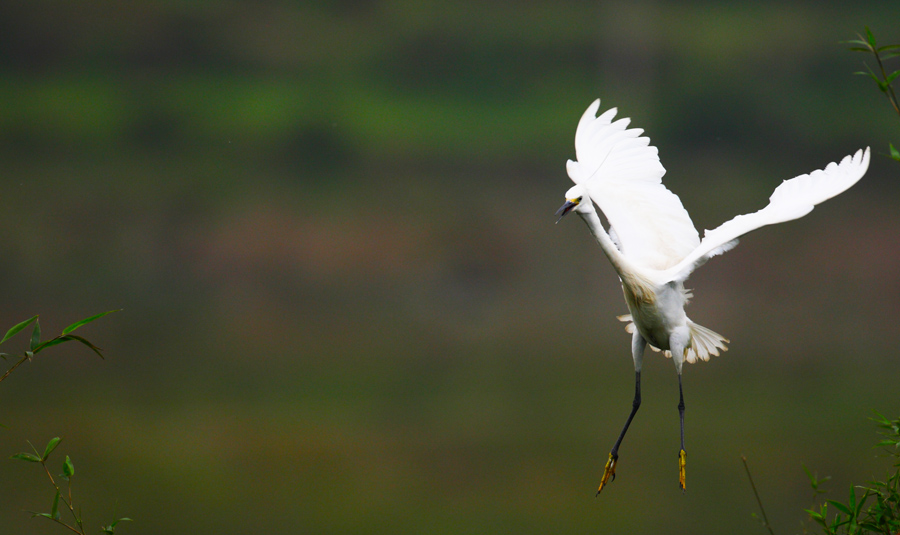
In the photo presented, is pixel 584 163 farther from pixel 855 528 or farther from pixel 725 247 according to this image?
pixel 855 528

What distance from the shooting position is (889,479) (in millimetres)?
1272

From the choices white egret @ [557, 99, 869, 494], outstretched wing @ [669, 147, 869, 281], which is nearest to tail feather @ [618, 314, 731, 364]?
white egret @ [557, 99, 869, 494]

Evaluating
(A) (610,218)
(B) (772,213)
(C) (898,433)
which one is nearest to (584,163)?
(A) (610,218)

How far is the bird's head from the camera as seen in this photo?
4.61ft

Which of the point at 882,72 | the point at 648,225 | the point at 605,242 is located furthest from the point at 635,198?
the point at 882,72

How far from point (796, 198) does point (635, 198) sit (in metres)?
0.43

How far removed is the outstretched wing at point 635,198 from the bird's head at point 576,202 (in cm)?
16

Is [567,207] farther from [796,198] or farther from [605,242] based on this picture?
[796,198]

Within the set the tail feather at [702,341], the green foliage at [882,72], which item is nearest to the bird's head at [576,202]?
the tail feather at [702,341]

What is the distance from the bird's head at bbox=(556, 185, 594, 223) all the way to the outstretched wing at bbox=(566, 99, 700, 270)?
157 millimetres

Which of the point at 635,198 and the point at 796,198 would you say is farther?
the point at 635,198

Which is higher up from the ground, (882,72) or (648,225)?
(882,72)

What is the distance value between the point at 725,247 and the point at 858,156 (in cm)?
26

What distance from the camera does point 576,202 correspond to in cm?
142
